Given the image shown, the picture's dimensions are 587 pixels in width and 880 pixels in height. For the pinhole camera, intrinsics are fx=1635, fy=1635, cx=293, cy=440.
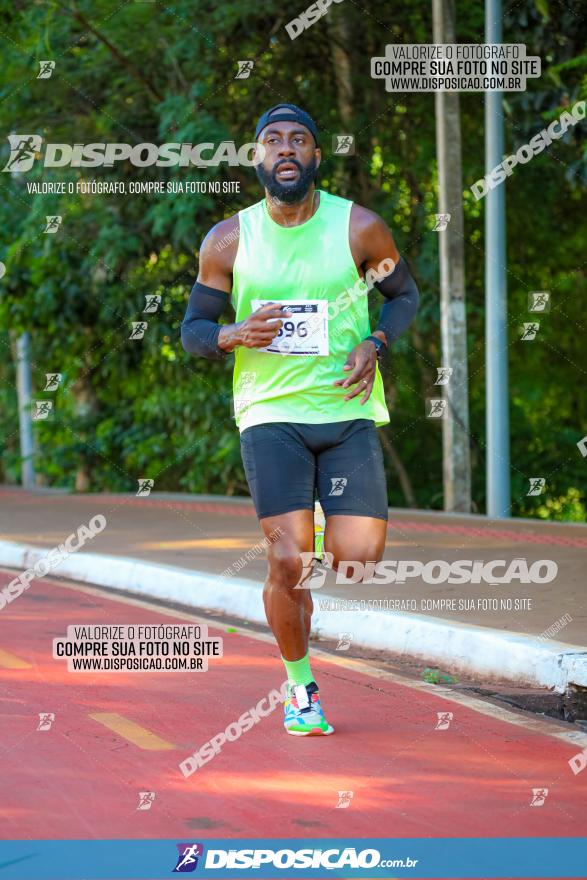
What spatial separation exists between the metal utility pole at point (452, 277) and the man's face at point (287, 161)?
9.95m

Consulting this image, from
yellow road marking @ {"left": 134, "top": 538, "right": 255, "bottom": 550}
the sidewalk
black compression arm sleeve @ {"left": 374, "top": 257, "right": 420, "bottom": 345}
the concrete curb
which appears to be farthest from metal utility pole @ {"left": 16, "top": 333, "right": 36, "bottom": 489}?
black compression arm sleeve @ {"left": 374, "top": 257, "right": 420, "bottom": 345}

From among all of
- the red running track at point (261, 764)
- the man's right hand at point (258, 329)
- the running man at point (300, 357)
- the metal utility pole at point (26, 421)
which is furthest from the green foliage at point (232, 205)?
the man's right hand at point (258, 329)

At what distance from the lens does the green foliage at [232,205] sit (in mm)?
18500

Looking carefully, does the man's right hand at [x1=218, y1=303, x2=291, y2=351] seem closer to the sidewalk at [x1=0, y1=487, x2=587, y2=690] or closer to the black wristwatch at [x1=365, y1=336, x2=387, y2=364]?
the black wristwatch at [x1=365, y1=336, x2=387, y2=364]

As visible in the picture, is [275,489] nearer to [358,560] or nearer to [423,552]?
[358,560]

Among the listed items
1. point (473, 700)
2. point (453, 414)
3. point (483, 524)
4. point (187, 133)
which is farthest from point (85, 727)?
point (187, 133)

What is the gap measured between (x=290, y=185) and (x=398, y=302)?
2.43 feet

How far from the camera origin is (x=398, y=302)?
21.9 feet

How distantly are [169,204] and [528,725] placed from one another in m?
11.9

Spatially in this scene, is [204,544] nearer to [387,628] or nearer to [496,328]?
[496,328]

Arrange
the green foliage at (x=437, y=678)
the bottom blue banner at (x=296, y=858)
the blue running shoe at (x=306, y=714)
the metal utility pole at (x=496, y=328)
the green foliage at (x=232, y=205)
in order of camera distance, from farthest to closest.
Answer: the green foliage at (x=232, y=205), the metal utility pole at (x=496, y=328), the green foliage at (x=437, y=678), the blue running shoe at (x=306, y=714), the bottom blue banner at (x=296, y=858)

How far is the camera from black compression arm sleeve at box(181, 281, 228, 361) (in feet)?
20.6

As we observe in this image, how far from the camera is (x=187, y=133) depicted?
17.5m

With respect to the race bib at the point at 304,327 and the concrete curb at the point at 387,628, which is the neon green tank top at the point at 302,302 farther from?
the concrete curb at the point at 387,628
